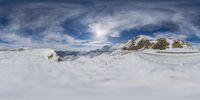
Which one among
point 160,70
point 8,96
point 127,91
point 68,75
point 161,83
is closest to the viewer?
point 8,96

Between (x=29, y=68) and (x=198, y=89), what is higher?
(x=29, y=68)

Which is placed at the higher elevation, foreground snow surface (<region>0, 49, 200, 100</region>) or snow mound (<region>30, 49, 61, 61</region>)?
snow mound (<region>30, 49, 61, 61</region>)

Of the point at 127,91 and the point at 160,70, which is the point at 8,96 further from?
the point at 160,70

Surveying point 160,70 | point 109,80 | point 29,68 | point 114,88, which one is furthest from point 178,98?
point 29,68

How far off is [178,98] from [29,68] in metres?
6.74

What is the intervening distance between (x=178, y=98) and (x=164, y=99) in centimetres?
51

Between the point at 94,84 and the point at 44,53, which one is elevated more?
the point at 44,53

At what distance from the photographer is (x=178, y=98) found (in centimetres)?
1016

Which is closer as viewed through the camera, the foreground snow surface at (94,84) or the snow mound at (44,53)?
the foreground snow surface at (94,84)

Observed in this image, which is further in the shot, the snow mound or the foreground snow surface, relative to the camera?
the snow mound

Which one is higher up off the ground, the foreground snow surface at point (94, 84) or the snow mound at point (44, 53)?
the snow mound at point (44, 53)

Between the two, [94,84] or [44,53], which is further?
[44,53]

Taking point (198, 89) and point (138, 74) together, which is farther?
point (138, 74)

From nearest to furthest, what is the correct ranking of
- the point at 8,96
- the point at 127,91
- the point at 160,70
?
1. the point at 8,96
2. the point at 127,91
3. the point at 160,70
